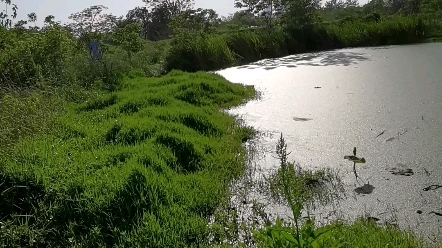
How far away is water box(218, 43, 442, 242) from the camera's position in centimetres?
175

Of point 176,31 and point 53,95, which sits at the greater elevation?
point 176,31

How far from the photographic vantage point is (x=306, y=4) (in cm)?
873

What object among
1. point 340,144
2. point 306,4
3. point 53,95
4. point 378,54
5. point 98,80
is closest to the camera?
point 340,144

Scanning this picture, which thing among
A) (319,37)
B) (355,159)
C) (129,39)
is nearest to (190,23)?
(129,39)

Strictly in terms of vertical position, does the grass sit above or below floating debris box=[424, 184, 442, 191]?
above

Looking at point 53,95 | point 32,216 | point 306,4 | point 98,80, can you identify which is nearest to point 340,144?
point 32,216

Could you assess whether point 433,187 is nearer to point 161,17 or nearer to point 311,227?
point 311,227

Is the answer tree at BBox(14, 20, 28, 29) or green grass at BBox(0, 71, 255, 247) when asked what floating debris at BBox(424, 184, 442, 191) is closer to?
green grass at BBox(0, 71, 255, 247)

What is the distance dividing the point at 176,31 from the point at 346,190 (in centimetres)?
525

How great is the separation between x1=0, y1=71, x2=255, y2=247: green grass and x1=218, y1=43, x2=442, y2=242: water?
1.19 feet

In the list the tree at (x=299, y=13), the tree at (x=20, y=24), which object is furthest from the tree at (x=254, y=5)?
the tree at (x=20, y=24)

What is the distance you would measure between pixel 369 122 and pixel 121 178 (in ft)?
6.07

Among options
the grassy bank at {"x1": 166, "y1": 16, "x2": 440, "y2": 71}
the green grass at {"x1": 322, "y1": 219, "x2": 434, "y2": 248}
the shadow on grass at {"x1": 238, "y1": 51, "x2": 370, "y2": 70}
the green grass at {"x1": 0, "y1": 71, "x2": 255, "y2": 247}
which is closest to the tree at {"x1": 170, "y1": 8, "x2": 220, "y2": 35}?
the grassy bank at {"x1": 166, "y1": 16, "x2": 440, "y2": 71}

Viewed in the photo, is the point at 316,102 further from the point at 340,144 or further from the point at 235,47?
the point at 235,47
